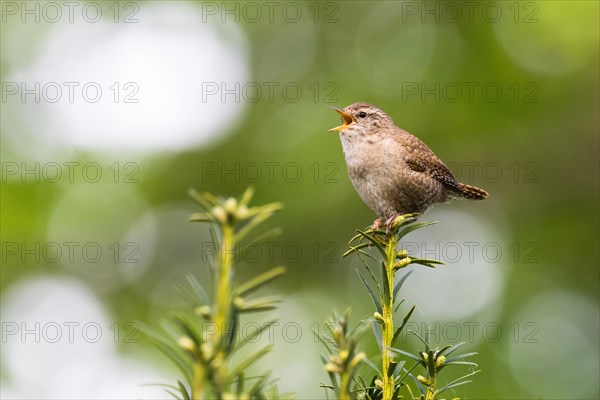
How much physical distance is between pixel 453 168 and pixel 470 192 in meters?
3.35

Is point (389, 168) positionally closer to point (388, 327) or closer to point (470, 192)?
point (470, 192)

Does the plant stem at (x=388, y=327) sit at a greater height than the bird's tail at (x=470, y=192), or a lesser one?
lesser

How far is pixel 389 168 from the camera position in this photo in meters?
5.20

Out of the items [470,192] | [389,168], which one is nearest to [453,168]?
[470,192]

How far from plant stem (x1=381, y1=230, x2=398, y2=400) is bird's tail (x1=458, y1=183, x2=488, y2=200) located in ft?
14.2

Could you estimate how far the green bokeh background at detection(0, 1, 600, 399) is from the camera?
30.1ft

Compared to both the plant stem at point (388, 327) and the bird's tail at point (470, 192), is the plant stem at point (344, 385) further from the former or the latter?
the bird's tail at point (470, 192)

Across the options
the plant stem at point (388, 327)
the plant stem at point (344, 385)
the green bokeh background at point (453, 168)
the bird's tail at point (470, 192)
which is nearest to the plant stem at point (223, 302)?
the plant stem at point (344, 385)

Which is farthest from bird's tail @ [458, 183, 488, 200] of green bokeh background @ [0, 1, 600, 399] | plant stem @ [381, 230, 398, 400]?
plant stem @ [381, 230, 398, 400]

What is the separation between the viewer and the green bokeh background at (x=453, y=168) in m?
9.18

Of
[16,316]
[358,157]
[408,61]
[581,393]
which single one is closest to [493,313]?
[581,393]

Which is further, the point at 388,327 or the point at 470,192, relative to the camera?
the point at 470,192

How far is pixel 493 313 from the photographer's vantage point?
8180mm

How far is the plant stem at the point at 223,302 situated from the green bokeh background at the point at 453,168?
7.55m
